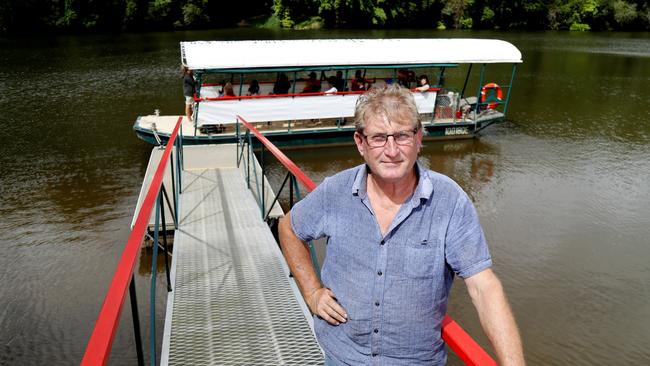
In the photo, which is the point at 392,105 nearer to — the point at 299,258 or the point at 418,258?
the point at 418,258

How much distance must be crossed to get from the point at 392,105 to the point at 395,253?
551 millimetres

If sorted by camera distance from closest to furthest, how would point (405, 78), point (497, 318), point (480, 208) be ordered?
point (497, 318) < point (480, 208) < point (405, 78)

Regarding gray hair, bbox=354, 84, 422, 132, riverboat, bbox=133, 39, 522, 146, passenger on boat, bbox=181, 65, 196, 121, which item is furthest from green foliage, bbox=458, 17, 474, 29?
gray hair, bbox=354, 84, 422, 132

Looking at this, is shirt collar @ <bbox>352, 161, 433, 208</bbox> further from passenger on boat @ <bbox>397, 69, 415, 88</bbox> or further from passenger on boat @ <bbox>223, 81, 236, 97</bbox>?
passenger on boat @ <bbox>397, 69, 415, 88</bbox>

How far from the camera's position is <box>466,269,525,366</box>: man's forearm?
158cm

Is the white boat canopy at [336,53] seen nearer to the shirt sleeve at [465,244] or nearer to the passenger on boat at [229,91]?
the passenger on boat at [229,91]

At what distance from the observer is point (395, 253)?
172 cm

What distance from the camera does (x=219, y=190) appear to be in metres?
7.27

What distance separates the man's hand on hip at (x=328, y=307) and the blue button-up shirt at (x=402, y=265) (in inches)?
1.2

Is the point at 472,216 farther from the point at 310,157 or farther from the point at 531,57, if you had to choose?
the point at 531,57

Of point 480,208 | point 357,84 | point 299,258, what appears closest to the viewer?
point 299,258

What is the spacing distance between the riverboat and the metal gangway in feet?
14.7

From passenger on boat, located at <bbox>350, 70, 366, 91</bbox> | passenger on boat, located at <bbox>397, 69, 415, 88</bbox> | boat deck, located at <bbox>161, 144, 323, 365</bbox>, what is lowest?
boat deck, located at <bbox>161, 144, 323, 365</bbox>

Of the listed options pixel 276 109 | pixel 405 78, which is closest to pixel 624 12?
pixel 405 78
